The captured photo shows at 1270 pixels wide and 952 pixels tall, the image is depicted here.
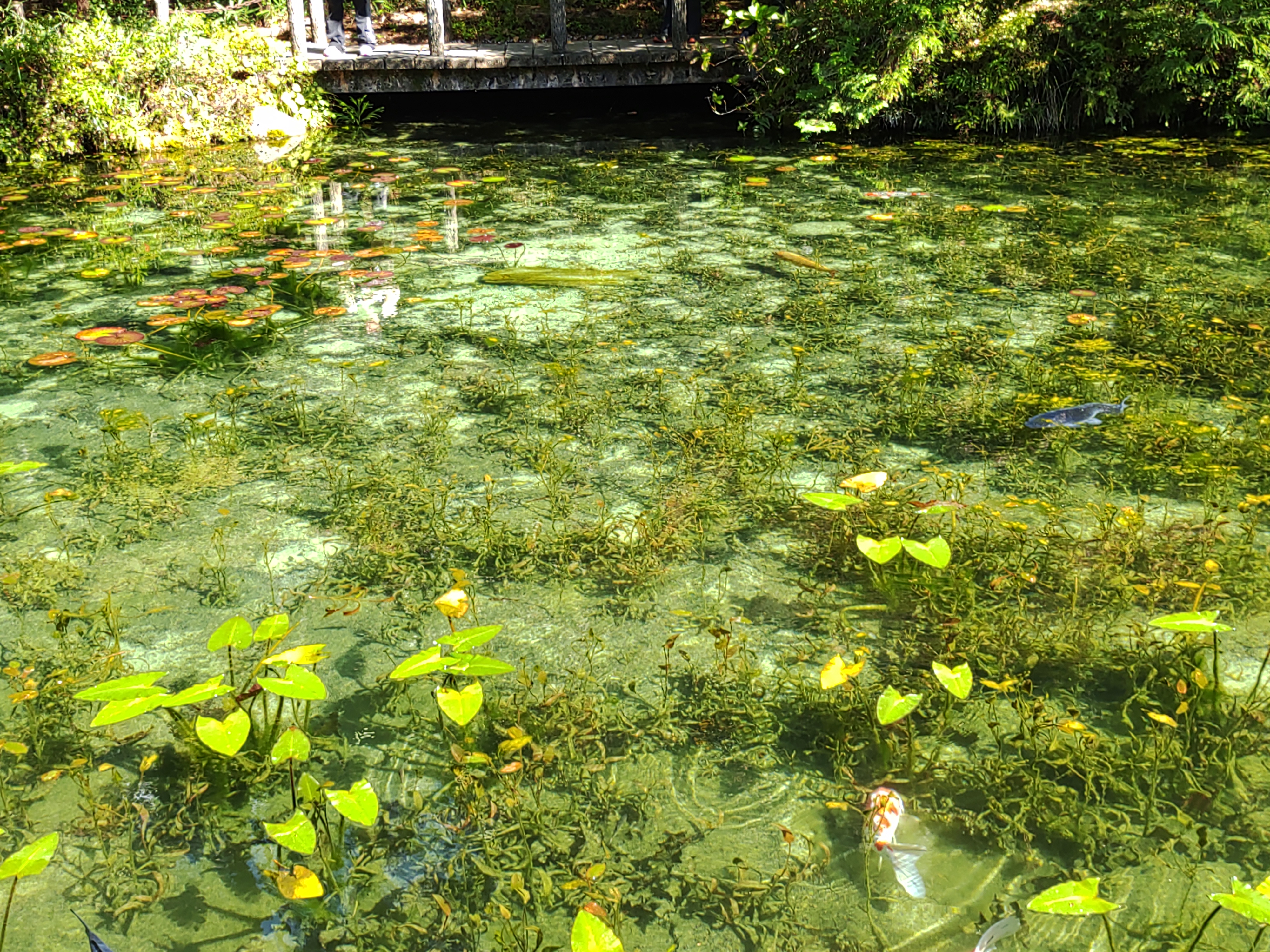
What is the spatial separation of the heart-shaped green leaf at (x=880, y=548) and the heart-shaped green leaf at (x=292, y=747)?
1222 millimetres

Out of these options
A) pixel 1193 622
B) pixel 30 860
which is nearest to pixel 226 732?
pixel 30 860

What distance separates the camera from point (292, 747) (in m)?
1.90

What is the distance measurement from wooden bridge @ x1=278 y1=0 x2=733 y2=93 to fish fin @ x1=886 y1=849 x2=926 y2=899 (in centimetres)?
947

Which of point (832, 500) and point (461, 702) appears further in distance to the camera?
point (832, 500)

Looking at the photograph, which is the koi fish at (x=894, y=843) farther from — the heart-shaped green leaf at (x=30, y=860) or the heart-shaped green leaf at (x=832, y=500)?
the heart-shaped green leaf at (x=30, y=860)

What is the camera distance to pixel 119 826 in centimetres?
199

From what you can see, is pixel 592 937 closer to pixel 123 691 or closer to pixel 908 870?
pixel 908 870

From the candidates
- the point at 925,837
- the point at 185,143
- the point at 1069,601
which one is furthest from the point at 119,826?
the point at 185,143

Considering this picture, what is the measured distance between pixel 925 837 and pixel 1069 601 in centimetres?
94

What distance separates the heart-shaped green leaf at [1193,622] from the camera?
188 centimetres

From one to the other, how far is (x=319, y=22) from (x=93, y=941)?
459 inches

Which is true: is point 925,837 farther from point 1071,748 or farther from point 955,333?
point 955,333

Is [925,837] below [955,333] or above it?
below

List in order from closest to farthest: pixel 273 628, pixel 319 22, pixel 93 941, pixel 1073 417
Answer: pixel 93 941
pixel 273 628
pixel 1073 417
pixel 319 22
